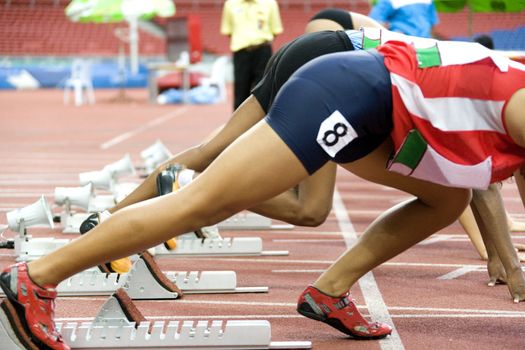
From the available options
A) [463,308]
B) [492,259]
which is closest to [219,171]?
[463,308]

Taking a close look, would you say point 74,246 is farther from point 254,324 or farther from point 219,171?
point 254,324

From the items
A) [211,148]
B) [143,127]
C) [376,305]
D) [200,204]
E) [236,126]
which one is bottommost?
[143,127]

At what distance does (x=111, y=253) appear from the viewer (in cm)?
301

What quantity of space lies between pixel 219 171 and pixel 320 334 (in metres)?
1.12

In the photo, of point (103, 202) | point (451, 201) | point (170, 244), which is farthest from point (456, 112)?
point (103, 202)

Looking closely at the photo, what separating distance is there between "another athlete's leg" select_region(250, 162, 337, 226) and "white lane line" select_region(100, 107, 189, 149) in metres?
8.92

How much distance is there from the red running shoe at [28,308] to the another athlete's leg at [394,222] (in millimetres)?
1033

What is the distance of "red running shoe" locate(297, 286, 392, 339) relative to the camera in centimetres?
361

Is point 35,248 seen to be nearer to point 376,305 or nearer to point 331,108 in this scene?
point 376,305

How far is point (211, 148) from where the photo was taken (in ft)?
16.9

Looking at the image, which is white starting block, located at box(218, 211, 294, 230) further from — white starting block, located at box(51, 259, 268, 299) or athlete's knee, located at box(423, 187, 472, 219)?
athlete's knee, located at box(423, 187, 472, 219)

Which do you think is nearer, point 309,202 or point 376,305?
point 376,305

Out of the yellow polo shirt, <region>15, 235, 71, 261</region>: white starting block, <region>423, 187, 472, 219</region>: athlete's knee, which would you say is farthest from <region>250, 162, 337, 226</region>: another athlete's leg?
the yellow polo shirt

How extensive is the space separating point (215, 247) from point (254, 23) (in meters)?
6.42
